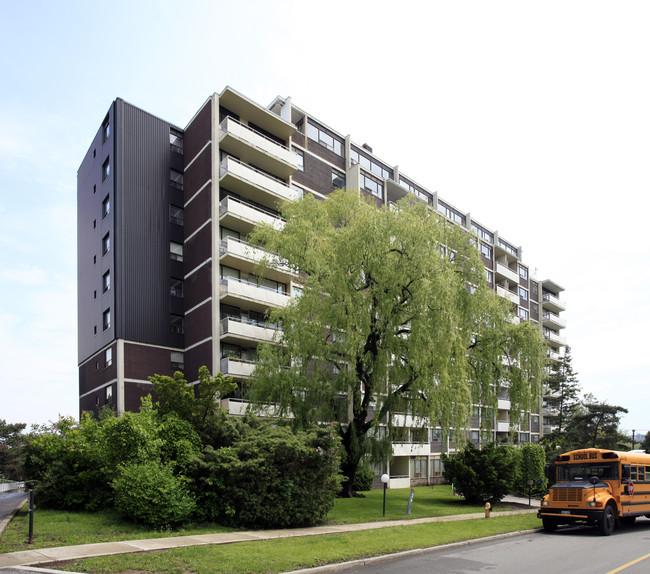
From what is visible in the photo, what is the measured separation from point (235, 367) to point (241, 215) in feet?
30.2

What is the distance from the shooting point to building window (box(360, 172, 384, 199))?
4516cm

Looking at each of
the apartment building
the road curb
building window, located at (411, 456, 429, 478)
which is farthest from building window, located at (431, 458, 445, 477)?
the road curb

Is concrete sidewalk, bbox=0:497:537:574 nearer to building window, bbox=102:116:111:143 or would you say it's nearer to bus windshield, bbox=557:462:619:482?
bus windshield, bbox=557:462:619:482

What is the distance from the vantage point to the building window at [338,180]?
43156 millimetres

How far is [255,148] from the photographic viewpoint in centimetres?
3525

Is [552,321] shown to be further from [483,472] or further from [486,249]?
[483,472]

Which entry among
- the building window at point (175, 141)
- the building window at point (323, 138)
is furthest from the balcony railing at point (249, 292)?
the building window at point (323, 138)

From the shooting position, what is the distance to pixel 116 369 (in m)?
31.5

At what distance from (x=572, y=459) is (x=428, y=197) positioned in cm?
4012

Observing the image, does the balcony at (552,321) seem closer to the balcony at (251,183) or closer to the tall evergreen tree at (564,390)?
the tall evergreen tree at (564,390)

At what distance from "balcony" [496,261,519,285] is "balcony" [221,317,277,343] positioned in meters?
43.1

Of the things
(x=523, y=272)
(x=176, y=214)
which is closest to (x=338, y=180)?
(x=176, y=214)

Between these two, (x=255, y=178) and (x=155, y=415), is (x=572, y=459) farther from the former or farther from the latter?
(x=255, y=178)

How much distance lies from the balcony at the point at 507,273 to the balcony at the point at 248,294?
41307 mm
